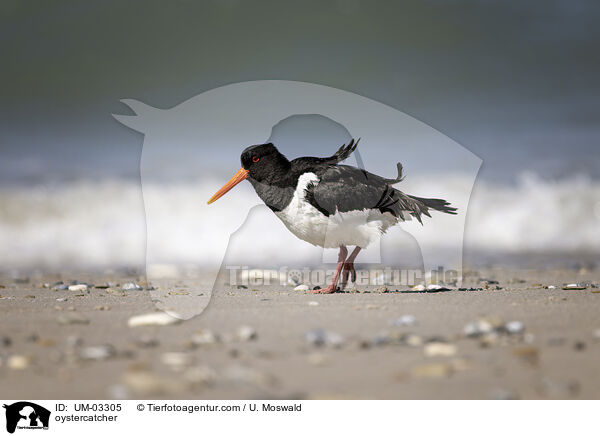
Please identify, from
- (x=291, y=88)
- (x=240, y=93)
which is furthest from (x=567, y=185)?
(x=240, y=93)

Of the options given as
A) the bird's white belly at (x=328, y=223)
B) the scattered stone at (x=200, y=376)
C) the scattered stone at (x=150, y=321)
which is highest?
the bird's white belly at (x=328, y=223)

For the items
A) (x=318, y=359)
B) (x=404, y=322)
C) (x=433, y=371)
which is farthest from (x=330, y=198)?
(x=433, y=371)

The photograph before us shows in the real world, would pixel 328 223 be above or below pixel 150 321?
above

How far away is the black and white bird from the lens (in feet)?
18.6

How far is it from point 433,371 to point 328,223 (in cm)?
305

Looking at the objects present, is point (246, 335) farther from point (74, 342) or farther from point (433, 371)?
point (433, 371)

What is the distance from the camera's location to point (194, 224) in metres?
11.3

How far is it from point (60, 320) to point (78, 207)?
7.78 m

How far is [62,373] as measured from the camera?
2.91 metres

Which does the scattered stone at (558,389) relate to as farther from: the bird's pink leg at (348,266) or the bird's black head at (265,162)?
the bird's black head at (265,162)

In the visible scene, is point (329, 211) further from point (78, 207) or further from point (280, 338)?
point (78, 207)
